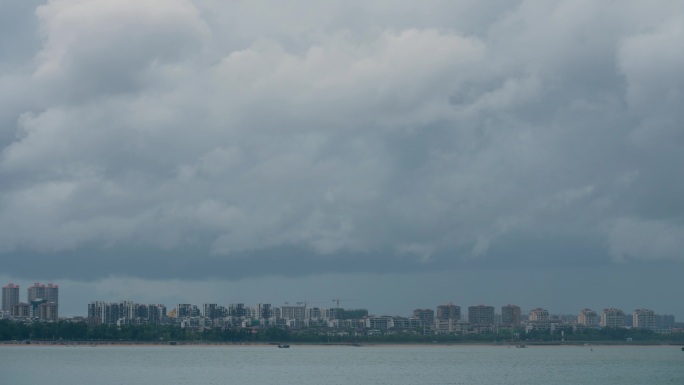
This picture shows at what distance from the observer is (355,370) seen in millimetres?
140500

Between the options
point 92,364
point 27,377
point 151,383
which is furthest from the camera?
point 92,364

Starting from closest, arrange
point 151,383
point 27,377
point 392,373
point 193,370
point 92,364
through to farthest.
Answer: point 151,383
point 27,377
point 392,373
point 193,370
point 92,364

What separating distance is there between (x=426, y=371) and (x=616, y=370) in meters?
25.8

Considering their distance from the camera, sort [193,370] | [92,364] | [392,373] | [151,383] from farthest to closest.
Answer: [92,364], [193,370], [392,373], [151,383]

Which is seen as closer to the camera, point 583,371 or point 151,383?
point 151,383

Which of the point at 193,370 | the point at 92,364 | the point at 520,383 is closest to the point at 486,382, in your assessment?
the point at 520,383

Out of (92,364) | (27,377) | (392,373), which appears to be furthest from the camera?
(92,364)

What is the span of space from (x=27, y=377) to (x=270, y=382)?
27789 millimetres

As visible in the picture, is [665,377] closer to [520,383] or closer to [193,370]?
[520,383]

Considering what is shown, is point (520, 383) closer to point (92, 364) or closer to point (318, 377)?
point (318, 377)

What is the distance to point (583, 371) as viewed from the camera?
461ft

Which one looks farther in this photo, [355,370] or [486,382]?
[355,370]

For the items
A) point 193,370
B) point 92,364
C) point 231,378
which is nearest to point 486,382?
point 231,378

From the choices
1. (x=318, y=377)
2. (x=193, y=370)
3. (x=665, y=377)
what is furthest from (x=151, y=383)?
(x=665, y=377)
